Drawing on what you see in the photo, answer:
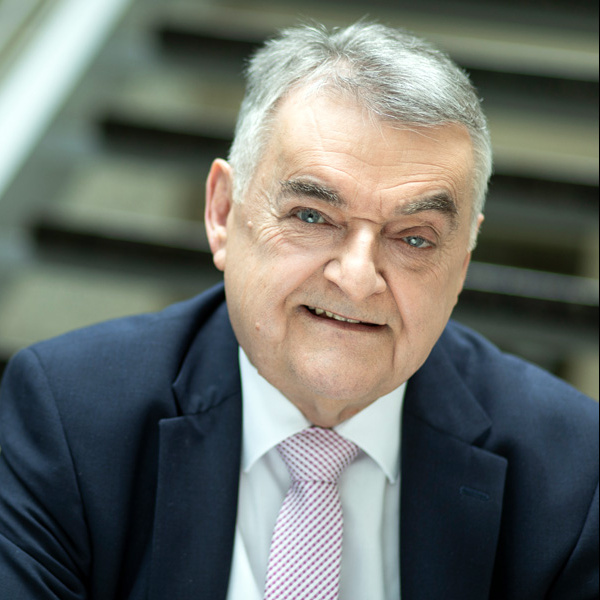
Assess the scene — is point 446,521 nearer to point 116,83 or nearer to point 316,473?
point 316,473

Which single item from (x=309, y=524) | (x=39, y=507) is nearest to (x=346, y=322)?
(x=309, y=524)

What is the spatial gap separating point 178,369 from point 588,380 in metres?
1.33

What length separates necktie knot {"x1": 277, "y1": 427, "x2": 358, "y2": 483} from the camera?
146 centimetres

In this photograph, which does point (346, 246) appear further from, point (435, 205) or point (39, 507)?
point (39, 507)

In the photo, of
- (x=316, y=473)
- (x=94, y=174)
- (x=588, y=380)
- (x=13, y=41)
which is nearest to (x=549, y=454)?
(x=316, y=473)

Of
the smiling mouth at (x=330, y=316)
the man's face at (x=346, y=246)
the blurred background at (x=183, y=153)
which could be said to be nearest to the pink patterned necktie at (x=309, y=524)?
the man's face at (x=346, y=246)

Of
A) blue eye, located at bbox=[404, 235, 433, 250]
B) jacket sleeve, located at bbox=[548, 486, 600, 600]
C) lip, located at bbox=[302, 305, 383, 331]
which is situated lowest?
jacket sleeve, located at bbox=[548, 486, 600, 600]

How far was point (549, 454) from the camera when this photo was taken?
1.57m

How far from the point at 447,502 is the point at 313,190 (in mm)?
626

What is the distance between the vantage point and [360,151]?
129 centimetres

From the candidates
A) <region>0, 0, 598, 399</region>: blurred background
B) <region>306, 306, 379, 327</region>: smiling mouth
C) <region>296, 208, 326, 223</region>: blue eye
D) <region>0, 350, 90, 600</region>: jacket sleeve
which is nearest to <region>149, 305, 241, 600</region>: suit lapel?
<region>0, 350, 90, 600</region>: jacket sleeve

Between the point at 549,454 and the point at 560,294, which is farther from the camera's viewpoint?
the point at 560,294

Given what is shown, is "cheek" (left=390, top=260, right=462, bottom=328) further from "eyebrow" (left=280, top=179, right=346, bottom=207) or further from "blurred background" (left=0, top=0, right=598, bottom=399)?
"blurred background" (left=0, top=0, right=598, bottom=399)

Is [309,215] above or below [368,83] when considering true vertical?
below
